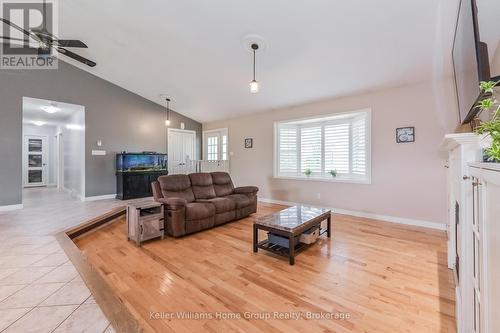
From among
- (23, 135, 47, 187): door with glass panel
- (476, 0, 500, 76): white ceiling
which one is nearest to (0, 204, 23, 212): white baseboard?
(23, 135, 47, 187): door with glass panel

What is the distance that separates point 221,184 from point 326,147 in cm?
256

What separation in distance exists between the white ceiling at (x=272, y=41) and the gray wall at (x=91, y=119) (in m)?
0.76

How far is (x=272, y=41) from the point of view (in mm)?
3352

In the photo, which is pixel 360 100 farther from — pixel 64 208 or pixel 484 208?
pixel 64 208

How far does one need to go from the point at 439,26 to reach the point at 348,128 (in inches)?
90.7

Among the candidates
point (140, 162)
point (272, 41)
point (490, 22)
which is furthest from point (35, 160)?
point (490, 22)

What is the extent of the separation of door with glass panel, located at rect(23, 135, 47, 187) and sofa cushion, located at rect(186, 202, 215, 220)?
28.9 feet

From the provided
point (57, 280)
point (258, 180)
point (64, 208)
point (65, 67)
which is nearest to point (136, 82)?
point (65, 67)

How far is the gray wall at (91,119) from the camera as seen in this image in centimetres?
460

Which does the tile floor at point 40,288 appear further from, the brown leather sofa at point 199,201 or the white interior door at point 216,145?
the white interior door at point 216,145

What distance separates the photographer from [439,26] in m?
2.69

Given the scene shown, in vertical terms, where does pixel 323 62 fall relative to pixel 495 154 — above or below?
above

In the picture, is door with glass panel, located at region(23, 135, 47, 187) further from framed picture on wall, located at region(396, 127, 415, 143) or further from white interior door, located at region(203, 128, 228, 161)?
framed picture on wall, located at region(396, 127, 415, 143)

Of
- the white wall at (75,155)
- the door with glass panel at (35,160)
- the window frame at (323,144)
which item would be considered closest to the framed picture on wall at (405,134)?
the window frame at (323,144)
